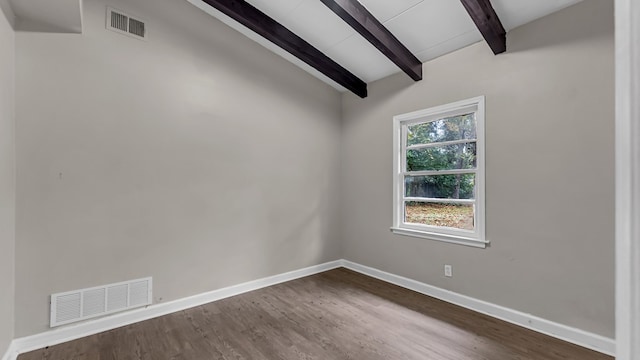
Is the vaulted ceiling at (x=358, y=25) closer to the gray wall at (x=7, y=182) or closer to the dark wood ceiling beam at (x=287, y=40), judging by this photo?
the dark wood ceiling beam at (x=287, y=40)

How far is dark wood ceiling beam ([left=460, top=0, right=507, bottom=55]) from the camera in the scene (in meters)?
2.40

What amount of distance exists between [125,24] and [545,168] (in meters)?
3.99

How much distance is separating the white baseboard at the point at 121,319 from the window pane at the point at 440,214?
1825 millimetres

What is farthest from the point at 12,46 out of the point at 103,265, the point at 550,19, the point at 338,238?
the point at 550,19

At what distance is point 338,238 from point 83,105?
11.1 feet

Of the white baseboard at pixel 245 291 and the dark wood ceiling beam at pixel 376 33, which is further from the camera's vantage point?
the dark wood ceiling beam at pixel 376 33

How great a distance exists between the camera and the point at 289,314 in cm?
284

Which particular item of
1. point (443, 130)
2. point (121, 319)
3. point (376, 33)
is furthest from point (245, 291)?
point (376, 33)

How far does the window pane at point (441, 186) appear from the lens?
10.1ft

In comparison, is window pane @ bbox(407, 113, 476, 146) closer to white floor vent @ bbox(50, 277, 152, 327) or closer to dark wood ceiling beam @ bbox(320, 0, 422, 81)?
dark wood ceiling beam @ bbox(320, 0, 422, 81)

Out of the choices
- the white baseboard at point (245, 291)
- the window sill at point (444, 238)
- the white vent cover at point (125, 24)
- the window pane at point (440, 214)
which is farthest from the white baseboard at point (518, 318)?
the white vent cover at point (125, 24)

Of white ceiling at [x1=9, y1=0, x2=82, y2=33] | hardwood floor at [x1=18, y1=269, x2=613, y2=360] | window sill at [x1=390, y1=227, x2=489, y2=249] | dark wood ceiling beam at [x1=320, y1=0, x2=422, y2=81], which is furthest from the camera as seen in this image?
window sill at [x1=390, y1=227, x2=489, y2=249]

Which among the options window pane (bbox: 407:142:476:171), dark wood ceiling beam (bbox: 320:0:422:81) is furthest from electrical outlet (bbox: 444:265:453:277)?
dark wood ceiling beam (bbox: 320:0:422:81)

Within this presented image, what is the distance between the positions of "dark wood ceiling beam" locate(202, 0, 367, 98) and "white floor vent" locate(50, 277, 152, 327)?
9.12ft
